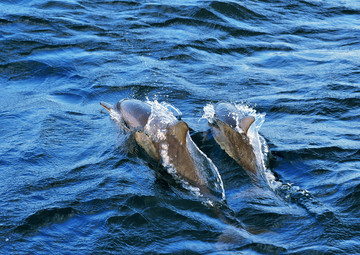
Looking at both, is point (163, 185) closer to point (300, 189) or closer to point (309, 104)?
point (300, 189)

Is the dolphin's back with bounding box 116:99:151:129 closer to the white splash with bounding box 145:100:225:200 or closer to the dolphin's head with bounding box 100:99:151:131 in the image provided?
the dolphin's head with bounding box 100:99:151:131

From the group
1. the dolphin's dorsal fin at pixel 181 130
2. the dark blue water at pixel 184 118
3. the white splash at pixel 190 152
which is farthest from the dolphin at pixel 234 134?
the dolphin's dorsal fin at pixel 181 130

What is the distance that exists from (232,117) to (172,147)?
1454mm

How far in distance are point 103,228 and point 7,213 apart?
1.21 meters

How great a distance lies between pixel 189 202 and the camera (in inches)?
263

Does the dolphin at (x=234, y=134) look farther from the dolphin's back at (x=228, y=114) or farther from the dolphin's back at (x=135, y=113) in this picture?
the dolphin's back at (x=135, y=113)

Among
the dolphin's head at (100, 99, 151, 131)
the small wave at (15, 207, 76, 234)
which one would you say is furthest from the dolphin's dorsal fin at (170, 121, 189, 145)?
the small wave at (15, 207, 76, 234)

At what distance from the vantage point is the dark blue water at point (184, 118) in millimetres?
6117

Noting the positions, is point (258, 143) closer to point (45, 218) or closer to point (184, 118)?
point (184, 118)

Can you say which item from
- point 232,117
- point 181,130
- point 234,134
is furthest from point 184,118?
point 181,130

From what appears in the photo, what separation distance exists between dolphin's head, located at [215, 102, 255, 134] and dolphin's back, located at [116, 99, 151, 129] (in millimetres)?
1130

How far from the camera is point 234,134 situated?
802 centimetres

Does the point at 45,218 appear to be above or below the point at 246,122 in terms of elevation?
below

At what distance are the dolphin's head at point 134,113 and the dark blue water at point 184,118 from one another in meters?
0.39
